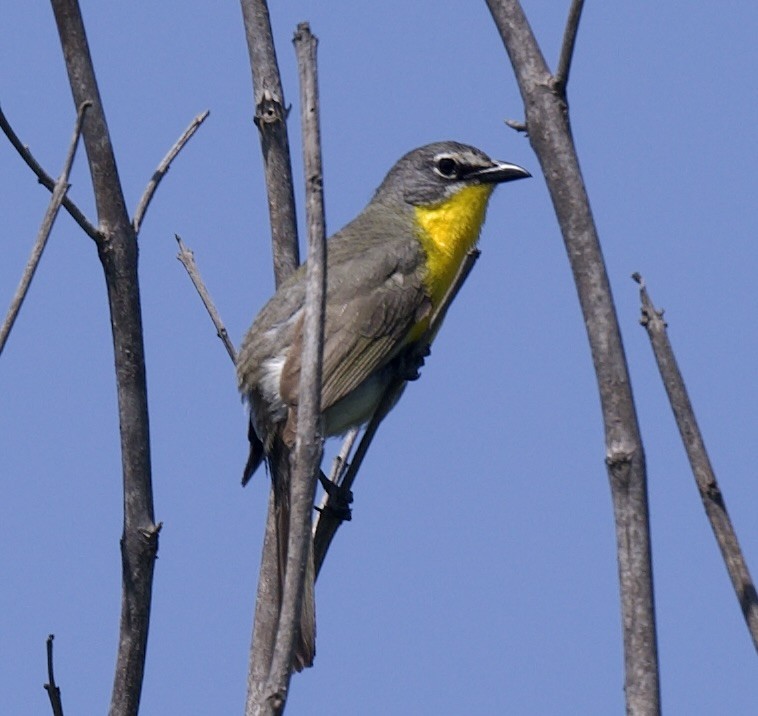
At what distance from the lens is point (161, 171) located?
179 inches

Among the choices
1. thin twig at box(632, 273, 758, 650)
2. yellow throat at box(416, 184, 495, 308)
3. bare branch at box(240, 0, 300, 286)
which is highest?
yellow throat at box(416, 184, 495, 308)

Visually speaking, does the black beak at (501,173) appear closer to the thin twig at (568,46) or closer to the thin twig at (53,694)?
the thin twig at (568,46)

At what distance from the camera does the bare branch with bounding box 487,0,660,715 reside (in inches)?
106

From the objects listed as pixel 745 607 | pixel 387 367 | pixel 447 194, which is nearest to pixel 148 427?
pixel 745 607

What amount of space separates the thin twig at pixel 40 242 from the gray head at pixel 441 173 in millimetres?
4067

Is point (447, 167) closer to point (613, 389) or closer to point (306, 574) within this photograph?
point (306, 574)

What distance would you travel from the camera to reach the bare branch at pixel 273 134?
5.20 meters

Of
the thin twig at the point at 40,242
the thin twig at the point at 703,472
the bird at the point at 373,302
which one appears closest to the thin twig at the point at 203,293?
the bird at the point at 373,302

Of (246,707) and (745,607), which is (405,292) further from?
(745,607)

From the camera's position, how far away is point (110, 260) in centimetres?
407

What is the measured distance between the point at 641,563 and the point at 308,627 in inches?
88.4

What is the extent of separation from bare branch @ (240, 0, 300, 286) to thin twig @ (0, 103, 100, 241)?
4.57 ft

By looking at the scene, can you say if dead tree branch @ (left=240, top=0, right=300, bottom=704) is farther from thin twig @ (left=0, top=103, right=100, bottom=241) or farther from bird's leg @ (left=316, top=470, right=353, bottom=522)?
thin twig @ (left=0, top=103, right=100, bottom=241)

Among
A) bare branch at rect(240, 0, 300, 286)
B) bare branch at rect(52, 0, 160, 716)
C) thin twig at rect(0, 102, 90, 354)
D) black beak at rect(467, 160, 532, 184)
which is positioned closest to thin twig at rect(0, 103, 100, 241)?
bare branch at rect(52, 0, 160, 716)
